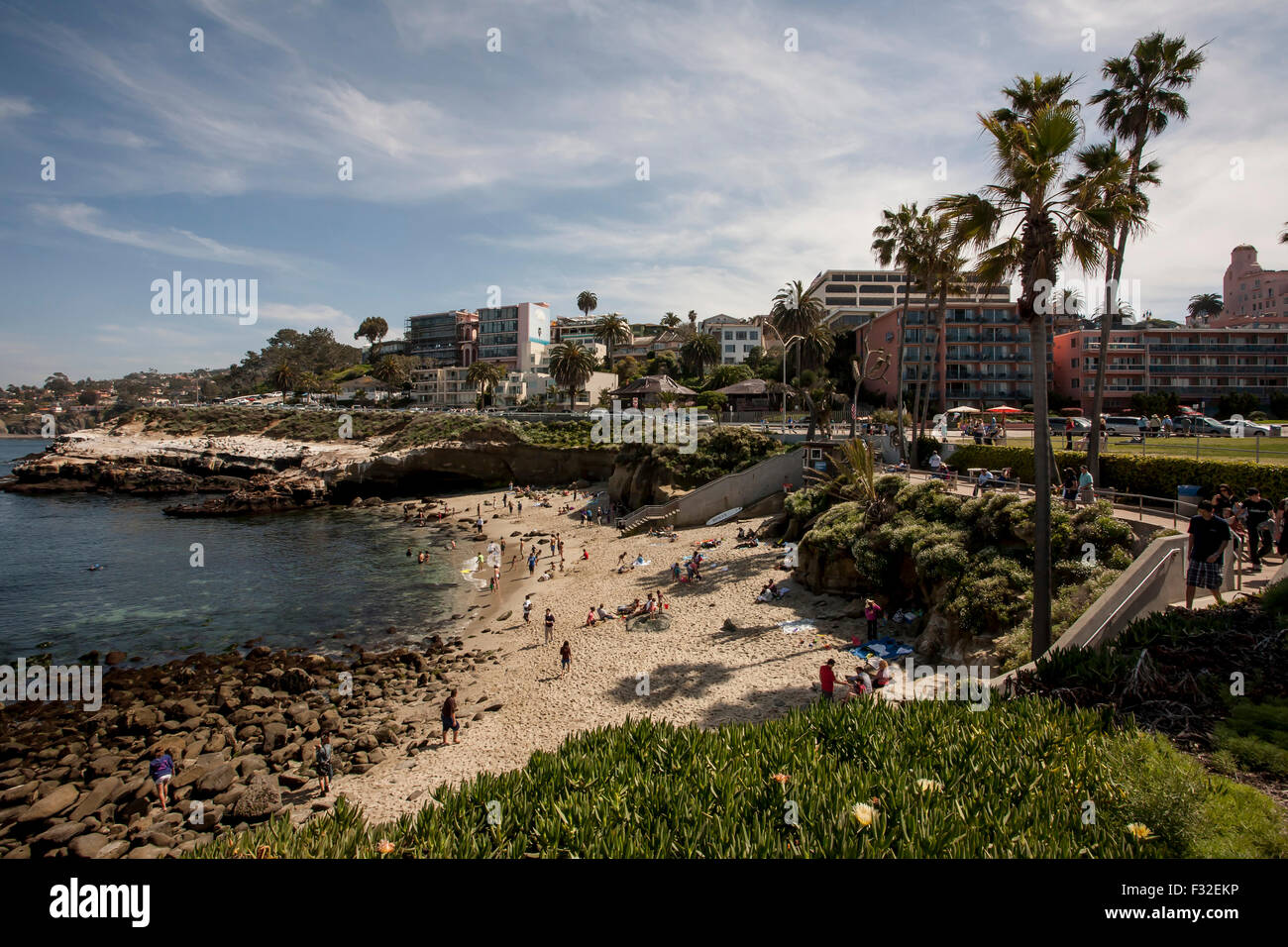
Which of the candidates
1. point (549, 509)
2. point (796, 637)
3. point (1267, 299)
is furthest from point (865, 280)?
point (796, 637)

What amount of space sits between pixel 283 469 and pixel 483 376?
30948 mm

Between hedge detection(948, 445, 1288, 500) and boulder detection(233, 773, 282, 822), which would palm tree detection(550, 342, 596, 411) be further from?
boulder detection(233, 773, 282, 822)

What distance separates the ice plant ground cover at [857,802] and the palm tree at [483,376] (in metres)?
85.1

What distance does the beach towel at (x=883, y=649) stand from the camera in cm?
1738

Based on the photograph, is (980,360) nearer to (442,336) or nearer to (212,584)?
(212,584)

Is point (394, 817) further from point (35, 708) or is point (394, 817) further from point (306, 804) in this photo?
point (35, 708)

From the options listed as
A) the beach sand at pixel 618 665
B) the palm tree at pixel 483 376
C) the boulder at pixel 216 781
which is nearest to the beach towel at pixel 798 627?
the beach sand at pixel 618 665

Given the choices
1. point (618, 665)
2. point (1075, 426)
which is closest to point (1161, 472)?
point (618, 665)

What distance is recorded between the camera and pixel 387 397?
4264 inches

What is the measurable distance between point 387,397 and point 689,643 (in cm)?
10160

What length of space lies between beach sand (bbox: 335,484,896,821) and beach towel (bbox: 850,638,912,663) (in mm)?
426

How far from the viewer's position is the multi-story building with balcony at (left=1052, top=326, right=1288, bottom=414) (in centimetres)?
6209

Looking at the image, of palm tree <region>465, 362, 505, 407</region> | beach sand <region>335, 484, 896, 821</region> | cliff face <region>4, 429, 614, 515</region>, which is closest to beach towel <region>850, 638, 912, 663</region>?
beach sand <region>335, 484, 896, 821</region>

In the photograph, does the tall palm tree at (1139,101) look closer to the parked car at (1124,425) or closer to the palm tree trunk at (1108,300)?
the palm tree trunk at (1108,300)
